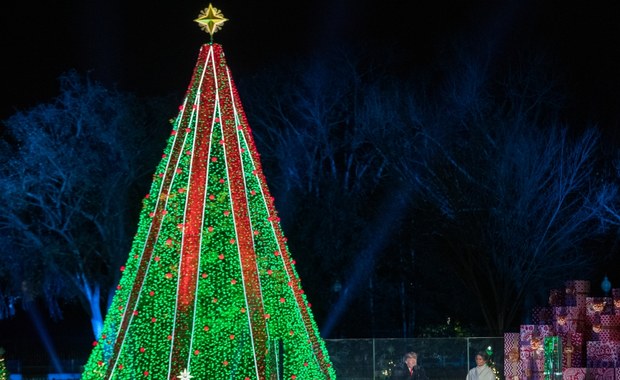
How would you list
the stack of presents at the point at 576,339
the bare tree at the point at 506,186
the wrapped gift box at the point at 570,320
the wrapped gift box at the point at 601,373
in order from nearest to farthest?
the wrapped gift box at the point at 601,373, the stack of presents at the point at 576,339, the wrapped gift box at the point at 570,320, the bare tree at the point at 506,186

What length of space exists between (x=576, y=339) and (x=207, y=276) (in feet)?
35.9

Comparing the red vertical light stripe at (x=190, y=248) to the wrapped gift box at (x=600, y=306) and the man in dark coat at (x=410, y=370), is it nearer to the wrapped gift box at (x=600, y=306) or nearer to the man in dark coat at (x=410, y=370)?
the man in dark coat at (x=410, y=370)

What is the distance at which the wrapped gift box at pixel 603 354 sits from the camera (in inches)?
905

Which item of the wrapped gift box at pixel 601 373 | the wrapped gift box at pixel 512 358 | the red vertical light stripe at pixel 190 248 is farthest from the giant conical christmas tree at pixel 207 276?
the wrapped gift box at pixel 512 358

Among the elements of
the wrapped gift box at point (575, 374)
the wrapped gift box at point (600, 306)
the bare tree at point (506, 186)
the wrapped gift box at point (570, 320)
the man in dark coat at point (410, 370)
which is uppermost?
the bare tree at point (506, 186)

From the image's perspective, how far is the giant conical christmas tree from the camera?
16.5 meters

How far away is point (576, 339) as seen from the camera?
24.4 m

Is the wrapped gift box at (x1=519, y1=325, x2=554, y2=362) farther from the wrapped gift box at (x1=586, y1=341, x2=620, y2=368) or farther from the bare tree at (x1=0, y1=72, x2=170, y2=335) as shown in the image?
the bare tree at (x1=0, y1=72, x2=170, y2=335)

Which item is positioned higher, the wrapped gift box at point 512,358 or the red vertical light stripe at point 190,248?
the red vertical light stripe at point 190,248

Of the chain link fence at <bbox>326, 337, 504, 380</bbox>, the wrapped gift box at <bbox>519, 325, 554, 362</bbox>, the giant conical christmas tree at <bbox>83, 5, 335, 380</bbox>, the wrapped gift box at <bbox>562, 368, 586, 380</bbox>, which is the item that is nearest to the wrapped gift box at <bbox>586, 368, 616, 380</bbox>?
the wrapped gift box at <bbox>562, 368, 586, 380</bbox>

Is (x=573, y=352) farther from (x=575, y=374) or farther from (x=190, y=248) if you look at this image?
(x=190, y=248)

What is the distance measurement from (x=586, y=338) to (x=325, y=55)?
1567cm

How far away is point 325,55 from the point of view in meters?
37.1

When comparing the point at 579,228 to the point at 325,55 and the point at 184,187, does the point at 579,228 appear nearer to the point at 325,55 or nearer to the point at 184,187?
the point at 325,55
